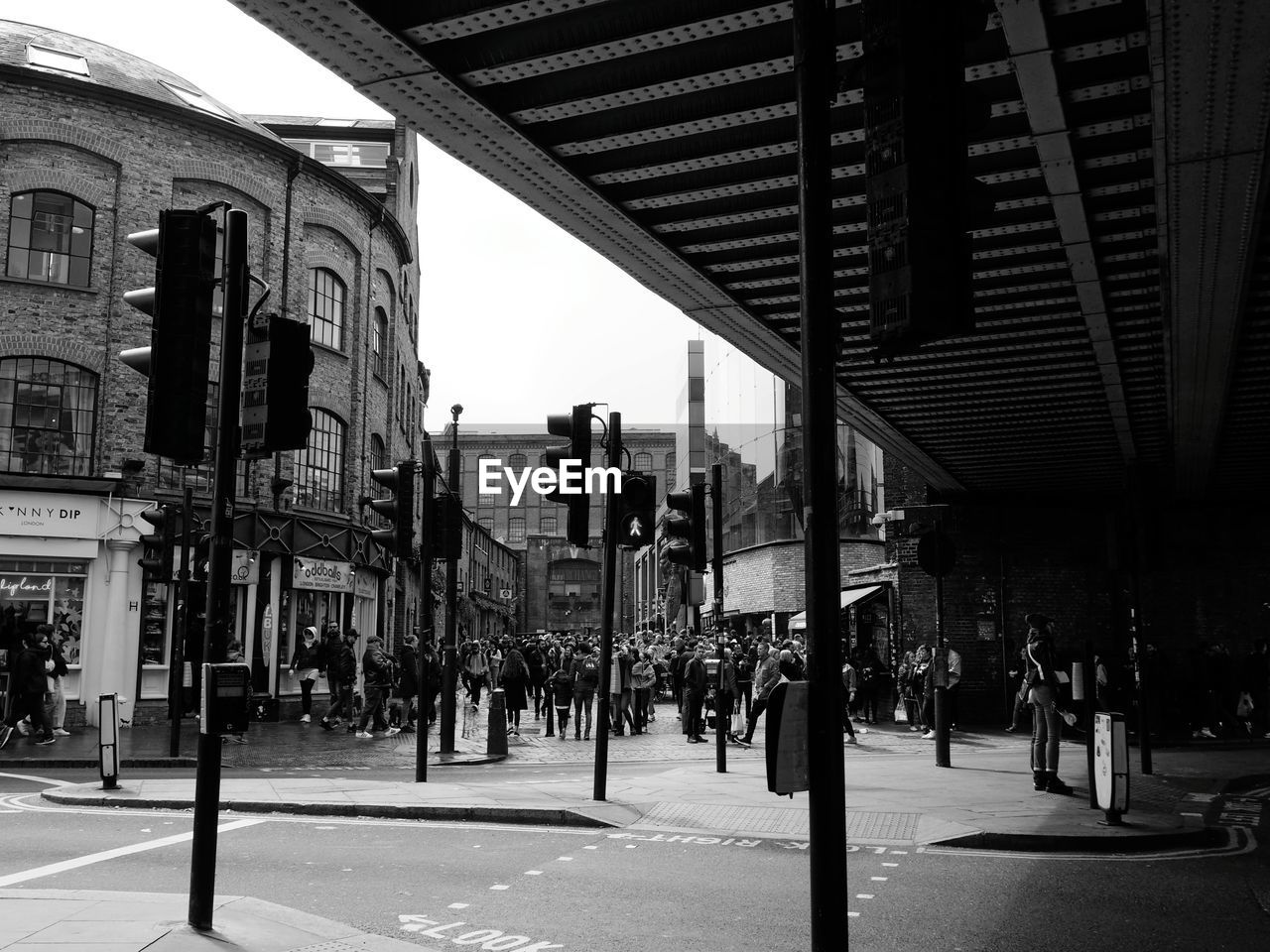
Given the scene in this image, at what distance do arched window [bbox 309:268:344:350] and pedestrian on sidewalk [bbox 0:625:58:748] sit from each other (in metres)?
11.0

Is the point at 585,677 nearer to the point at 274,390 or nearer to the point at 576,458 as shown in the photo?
the point at 576,458

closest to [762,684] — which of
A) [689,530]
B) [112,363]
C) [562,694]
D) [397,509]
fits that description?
[562,694]

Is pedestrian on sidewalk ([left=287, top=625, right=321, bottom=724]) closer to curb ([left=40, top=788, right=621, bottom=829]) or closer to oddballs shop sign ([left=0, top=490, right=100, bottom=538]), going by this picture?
oddballs shop sign ([left=0, top=490, right=100, bottom=538])

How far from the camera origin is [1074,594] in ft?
76.5

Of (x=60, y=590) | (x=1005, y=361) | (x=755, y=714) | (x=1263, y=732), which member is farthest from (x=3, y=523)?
(x=1263, y=732)

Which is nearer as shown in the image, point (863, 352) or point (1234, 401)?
point (863, 352)

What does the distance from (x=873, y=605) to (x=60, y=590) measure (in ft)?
60.9

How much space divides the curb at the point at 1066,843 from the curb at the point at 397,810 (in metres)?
3.00

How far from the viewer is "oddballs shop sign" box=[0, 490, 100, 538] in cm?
2133

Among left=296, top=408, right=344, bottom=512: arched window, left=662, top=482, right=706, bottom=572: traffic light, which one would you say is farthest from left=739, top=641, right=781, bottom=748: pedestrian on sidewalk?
left=296, top=408, right=344, bottom=512: arched window

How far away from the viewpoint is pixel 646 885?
7547mm

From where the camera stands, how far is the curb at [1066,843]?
897 cm

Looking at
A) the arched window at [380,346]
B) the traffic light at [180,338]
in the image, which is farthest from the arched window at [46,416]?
the traffic light at [180,338]

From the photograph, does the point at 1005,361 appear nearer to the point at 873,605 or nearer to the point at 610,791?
the point at 610,791
